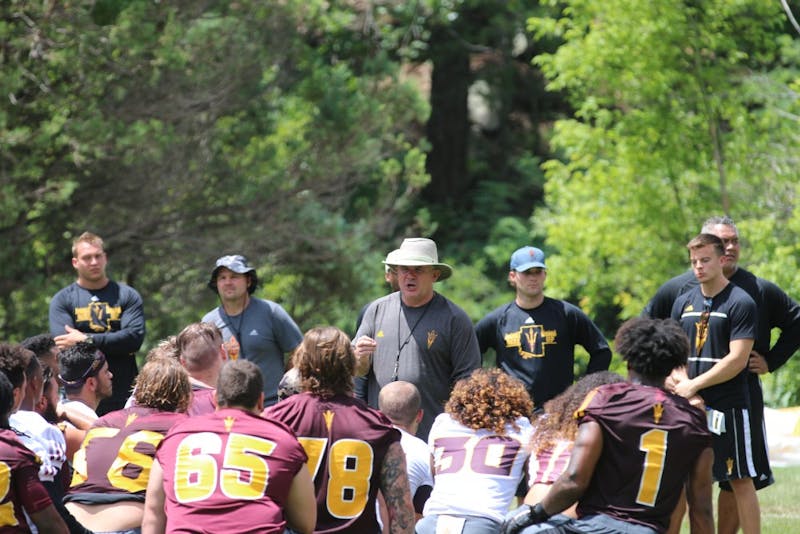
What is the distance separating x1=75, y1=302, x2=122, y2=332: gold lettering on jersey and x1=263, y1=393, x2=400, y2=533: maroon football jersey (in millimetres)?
3852

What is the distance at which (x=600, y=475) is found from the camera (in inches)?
199

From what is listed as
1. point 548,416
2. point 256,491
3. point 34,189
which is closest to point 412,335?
point 548,416

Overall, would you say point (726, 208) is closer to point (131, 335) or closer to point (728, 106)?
point (728, 106)

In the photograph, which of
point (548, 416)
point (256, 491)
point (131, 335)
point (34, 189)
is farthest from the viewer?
point (34, 189)

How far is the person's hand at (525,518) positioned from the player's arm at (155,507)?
1.52m

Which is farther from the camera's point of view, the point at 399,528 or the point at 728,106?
the point at 728,106

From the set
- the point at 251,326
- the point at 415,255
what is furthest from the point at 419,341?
the point at 251,326

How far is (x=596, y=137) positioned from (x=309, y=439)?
40.4 feet

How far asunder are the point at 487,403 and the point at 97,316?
3.93 metres

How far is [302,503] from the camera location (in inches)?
192

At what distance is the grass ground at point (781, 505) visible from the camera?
8.20 meters

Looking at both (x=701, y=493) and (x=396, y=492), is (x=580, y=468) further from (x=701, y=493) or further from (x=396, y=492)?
(x=396, y=492)

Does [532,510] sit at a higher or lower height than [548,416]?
lower

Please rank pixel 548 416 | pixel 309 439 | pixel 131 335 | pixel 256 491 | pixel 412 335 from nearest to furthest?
pixel 256 491 → pixel 309 439 → pixel 548 416 → pixel 412 335 → pixel 131 335
